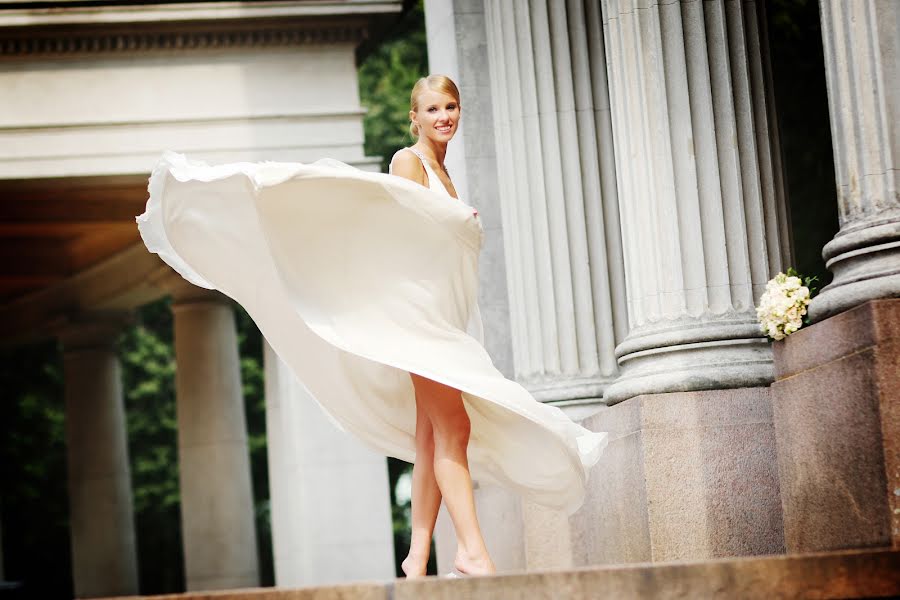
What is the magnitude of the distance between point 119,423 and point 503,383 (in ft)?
104

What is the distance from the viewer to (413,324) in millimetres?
9938

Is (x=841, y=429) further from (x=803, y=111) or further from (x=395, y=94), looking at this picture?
(x=395, y=94)

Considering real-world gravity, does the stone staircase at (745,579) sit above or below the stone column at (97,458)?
below

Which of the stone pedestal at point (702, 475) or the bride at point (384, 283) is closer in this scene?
the bride at point (384, 283)

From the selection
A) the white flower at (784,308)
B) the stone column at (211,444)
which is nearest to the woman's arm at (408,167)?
the white flower at (784,308)

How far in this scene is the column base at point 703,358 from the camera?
11984 millimetres

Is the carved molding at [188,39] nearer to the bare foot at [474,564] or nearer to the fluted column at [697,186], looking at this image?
the fluted column at [697,186]

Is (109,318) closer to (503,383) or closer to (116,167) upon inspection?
(116,167)

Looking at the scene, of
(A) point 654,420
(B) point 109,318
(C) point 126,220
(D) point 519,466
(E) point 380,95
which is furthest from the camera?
(E) point 380,95

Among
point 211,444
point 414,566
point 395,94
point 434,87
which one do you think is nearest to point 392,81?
point 395,94

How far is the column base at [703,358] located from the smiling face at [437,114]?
9.95 feet

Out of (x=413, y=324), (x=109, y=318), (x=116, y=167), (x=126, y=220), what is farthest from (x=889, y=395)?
(x=109, y=318)

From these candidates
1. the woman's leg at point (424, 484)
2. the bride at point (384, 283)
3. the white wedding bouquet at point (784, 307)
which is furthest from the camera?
the white wedding bouquet at point (784, 307)

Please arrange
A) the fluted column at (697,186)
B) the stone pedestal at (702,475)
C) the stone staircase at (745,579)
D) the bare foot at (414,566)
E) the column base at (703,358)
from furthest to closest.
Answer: the fluted column at (697,186), the column base at (703,358), the stone pedestal at (702,475), the bare foot at (414,566), the stone staircase at (745,579)
